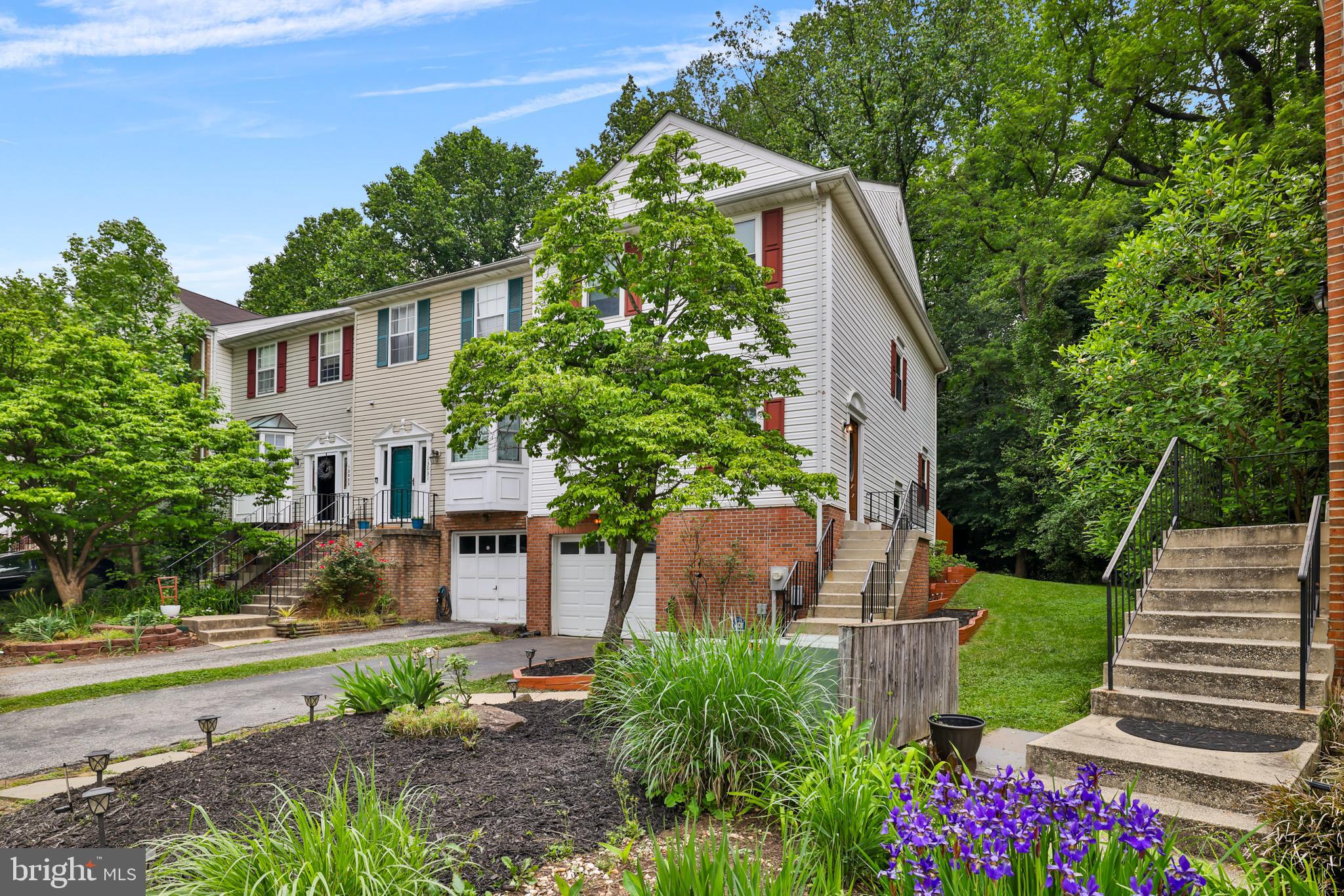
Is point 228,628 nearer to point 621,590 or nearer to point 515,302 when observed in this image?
point 515,302

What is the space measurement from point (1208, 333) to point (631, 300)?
8.27 m

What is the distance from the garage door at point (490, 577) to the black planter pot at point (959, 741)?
11.8 metres

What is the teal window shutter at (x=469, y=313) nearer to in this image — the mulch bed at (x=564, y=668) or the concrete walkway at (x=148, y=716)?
the concrete walkway at (x=148, y=716)

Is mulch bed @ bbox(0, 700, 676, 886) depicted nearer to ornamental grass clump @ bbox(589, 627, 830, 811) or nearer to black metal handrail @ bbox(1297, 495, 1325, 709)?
ornamental grass clump @ bbox(589, 627, 830, 811)

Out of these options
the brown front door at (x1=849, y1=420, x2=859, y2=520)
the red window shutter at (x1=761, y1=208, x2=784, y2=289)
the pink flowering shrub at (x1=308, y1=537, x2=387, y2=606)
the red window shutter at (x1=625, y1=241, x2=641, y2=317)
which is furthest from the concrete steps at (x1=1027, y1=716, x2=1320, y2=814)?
the pink flowering shrub at (x1=308, y1=537, x2=387, y2=606)

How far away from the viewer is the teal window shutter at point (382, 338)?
19.3 m

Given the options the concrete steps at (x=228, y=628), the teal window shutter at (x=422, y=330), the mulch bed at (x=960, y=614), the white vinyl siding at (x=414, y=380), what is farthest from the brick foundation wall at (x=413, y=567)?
the mulch bed at (x=960, y=614)

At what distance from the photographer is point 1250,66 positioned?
1591cm

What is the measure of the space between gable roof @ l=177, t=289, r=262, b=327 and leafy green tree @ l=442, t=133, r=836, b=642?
17.7 meters

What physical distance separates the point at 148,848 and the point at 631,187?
836cm

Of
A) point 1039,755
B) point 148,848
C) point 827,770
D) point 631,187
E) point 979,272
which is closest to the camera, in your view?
point 148,848

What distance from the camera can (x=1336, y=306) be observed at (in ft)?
18.3

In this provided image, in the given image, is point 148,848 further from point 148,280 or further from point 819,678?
point 148,280

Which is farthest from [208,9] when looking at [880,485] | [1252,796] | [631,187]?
[880,485]
